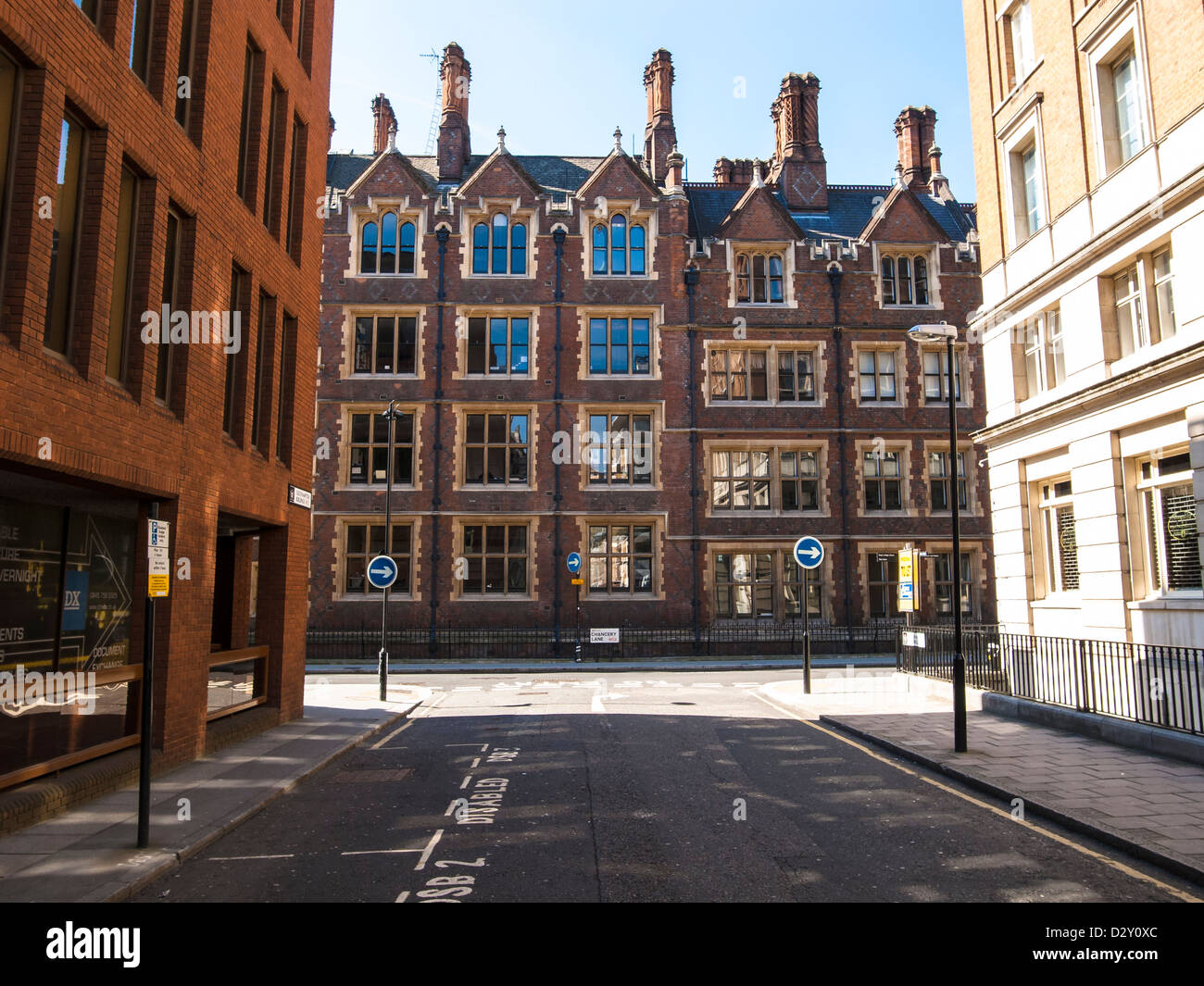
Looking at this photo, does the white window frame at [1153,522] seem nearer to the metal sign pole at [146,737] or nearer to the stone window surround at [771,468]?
the metal sign pole at [146,737]

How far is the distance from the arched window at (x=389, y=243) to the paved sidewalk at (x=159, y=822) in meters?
22.4

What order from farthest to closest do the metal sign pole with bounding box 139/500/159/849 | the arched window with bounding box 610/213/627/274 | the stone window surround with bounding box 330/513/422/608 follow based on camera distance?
the arched window with bounding box 610/213/627/274 → the stone window surround with bounding box 330/513/422/608 → the metal sign pole with bounding box 139/500/159/849

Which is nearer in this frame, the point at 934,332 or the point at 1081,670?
the point at 934,332

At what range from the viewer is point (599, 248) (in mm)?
32062

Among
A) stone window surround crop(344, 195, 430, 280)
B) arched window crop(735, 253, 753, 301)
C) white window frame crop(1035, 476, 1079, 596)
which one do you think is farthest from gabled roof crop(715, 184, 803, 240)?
white window frame crop(1035, 476, 1079, 596)

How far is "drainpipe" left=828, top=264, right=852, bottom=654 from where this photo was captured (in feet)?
99.9

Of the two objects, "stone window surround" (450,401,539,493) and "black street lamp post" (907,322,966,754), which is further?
"stone window surround" (450,401,539,493)

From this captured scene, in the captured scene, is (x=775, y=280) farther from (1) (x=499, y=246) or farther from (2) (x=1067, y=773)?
(2) (x=1067, y=773)

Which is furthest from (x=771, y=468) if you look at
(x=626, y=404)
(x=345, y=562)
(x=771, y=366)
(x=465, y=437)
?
(x=345, y=562)

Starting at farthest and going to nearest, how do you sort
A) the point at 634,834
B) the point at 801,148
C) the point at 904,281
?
the point at 801,148
the point at 904,281
the point at 634,834

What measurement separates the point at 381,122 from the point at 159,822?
36.5m

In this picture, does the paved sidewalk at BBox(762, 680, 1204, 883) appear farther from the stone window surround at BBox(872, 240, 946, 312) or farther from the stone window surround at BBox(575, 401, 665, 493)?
the stone window surround at BBox(872, 240, 946, 312)
